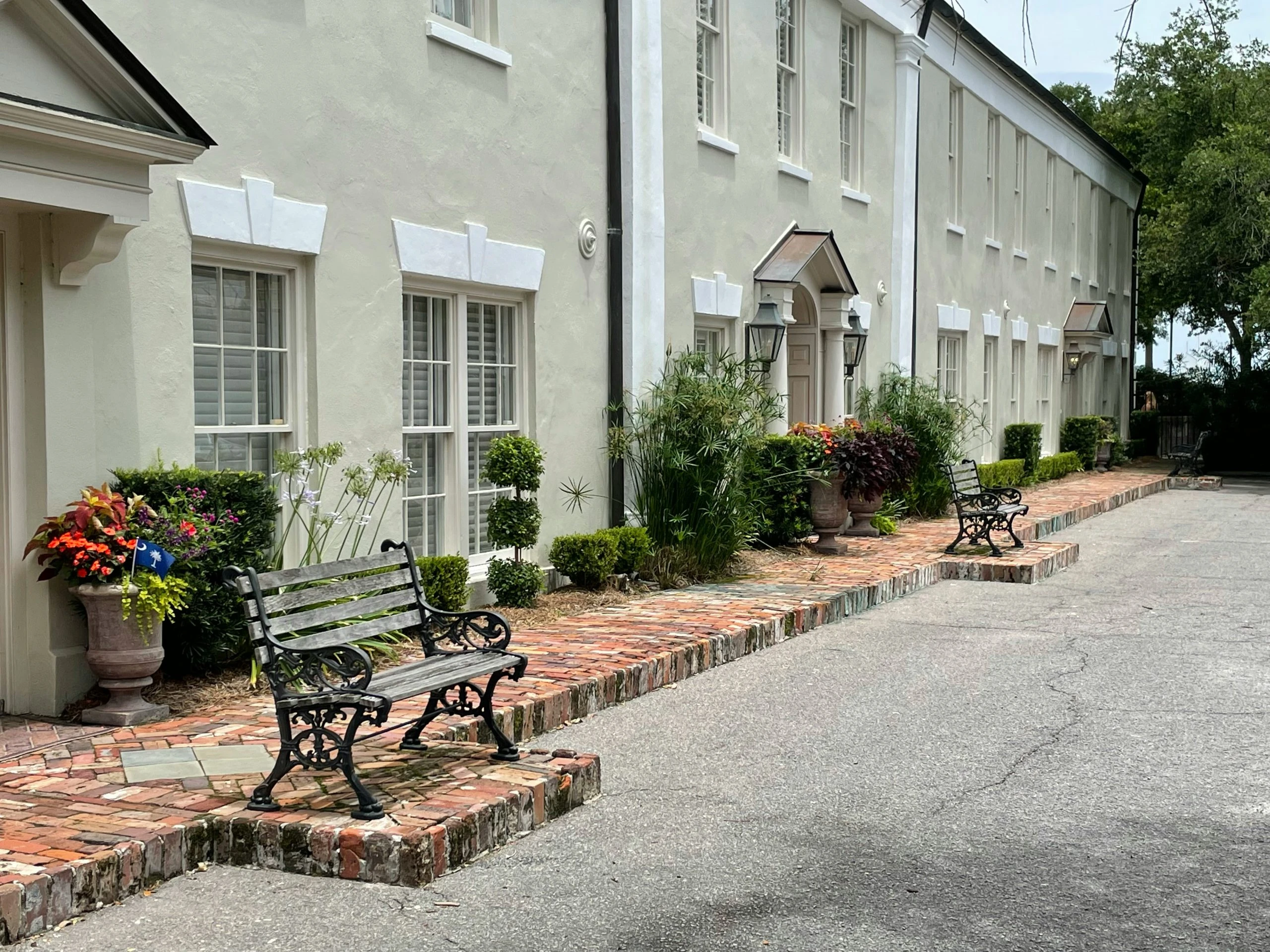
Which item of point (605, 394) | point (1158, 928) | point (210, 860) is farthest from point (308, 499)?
point (1158, 928)

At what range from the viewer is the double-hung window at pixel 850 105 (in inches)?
678

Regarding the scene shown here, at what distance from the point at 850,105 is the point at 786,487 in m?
5.86

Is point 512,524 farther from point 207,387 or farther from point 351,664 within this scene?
point 351,664

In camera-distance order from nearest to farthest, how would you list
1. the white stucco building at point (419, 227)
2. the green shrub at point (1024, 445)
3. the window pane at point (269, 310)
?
1. the white stucco building at point (419, 227)
2. the window pane at point (269, 310)
3. the green shrub at point (1024, 445)

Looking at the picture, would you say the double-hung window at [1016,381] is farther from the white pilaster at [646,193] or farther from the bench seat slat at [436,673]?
the bench seat slat at [436,673]

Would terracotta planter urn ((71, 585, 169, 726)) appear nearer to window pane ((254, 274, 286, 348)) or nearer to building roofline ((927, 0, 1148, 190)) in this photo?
window pane ((254, 274, 286, 348))

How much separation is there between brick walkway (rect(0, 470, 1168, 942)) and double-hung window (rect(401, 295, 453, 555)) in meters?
1.54

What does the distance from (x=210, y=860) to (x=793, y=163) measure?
12.2 meters

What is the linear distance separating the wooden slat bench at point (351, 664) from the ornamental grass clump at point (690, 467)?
198 inches

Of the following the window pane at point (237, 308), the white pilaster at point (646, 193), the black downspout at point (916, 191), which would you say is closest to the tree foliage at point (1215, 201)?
the black downspout at point (916, 191)

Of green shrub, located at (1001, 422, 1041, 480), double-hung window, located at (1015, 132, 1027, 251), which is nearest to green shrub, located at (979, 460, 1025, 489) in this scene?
green shrub, located at (1001, 422, 1041, 480)

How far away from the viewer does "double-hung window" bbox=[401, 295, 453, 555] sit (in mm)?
9664

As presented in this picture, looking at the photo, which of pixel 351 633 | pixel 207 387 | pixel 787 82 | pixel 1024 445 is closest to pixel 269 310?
pixel 207 387

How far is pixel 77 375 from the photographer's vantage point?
689 centimetres
